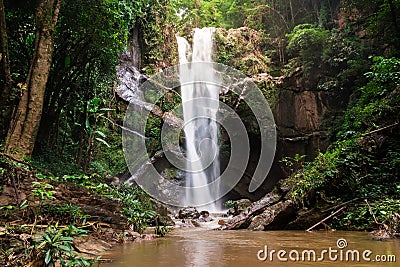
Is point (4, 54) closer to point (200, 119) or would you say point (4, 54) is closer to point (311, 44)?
point (311, 44)

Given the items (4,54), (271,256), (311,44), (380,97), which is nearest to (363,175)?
(380,97)

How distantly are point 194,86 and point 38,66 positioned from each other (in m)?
12.6

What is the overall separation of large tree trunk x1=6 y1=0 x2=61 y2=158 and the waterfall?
35.1 feet

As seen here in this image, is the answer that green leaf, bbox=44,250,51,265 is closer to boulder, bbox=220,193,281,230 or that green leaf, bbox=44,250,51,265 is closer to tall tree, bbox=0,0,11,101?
tall tree, bbox=0,0,11,101

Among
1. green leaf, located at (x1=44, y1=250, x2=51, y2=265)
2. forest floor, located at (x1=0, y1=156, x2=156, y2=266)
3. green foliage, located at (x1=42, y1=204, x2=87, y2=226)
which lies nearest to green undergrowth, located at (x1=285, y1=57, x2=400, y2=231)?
forest floor, located at (x1=0, y1=156, x2=156, y2=266)

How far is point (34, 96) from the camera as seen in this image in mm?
5867

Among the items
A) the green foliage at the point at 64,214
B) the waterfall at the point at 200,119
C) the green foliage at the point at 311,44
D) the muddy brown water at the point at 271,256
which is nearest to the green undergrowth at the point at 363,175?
the muddy brown water at the point at 271,256

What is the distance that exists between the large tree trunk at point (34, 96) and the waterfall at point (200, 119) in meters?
10.7

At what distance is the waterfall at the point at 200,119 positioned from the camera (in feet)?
53.8

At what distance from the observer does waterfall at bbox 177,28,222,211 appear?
16.4 meters

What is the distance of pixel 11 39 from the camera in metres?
8.69

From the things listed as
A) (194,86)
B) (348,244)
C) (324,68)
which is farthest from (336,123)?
(348,244)

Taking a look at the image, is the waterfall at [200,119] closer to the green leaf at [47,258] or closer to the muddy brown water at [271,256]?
the muddy brown water at [271,256]

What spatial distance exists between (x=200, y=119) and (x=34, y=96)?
11813 millimetres
